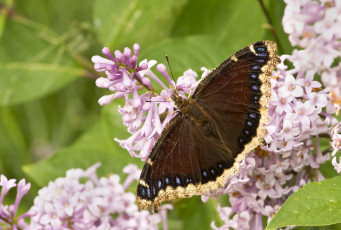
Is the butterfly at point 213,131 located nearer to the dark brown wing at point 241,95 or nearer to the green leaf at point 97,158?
the dark brown wing at point 241,95

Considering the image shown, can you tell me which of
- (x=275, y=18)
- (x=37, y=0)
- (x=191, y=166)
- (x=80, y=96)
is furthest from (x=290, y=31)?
(x=37, y=0)

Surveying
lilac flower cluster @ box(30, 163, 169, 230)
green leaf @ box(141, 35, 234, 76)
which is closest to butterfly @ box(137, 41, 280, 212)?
lilac flower cluster @ box(30, 163, 169, 230)

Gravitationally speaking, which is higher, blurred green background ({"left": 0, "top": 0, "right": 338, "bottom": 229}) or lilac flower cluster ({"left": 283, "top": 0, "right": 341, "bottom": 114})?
blurred green background ({"left": 0, "top": 0, "right": 338, "bottom": 229})

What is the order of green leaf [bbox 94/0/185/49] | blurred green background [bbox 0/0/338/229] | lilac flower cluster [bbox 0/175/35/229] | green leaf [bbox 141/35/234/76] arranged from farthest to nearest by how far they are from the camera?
green leaf [bbox 94/0/185/49] → blurred green background [bbox 0/0/338/229] → green leaf [bbox 141/35/234/76] → lilac flower cluster [bbox 0/175/35/229]

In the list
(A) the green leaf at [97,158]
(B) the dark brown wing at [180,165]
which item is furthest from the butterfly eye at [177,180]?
(A) the green leaf at [97,158]

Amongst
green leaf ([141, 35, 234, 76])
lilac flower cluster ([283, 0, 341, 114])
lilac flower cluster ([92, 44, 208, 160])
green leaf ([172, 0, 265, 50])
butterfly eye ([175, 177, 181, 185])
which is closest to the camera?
lilac flower cluster ([283, 0, 341, 114])

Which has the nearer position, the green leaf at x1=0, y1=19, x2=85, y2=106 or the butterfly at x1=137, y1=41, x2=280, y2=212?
the butterfly at x1=137, y1=41, x2=280, y2=212

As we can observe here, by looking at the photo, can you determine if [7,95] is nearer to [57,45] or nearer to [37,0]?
[57,45]

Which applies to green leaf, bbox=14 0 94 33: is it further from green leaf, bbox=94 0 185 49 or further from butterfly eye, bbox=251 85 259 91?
butterfly eye, bbox=251 85 259 91
